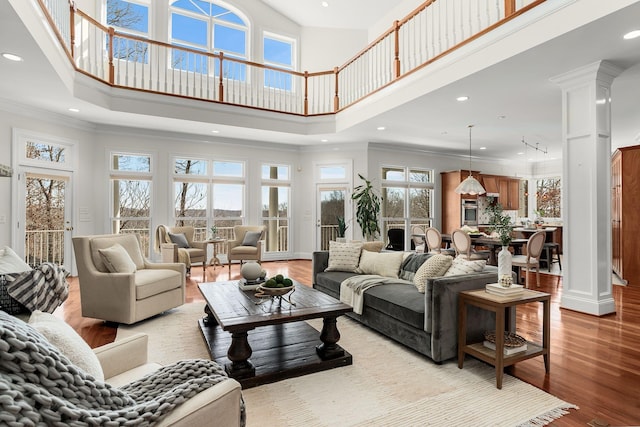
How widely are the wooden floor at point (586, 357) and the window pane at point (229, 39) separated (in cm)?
575

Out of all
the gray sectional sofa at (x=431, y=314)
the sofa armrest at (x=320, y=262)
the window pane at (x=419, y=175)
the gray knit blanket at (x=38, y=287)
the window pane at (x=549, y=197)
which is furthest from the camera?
the window pane at (x=549, y=197)

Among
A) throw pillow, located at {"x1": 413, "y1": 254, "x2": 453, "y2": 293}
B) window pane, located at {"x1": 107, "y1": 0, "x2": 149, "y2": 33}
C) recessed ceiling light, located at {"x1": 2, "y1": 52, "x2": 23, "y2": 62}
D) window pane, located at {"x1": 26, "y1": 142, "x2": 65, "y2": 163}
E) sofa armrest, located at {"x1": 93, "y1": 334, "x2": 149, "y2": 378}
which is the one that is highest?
window pane, located at {"x1": 107, "y1": 0, "x2": 149, "y2": 33}

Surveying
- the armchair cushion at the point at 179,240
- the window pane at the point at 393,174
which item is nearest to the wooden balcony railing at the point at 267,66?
the window pane at the point at 393,174

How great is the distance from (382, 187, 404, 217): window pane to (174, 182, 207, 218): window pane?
4.29 meters

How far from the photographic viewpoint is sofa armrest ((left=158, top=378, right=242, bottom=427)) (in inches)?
40.1

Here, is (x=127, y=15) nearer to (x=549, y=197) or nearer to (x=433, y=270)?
(x=433, y=270)

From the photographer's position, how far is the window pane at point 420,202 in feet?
29.6

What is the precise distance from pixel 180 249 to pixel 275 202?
283 centimetres

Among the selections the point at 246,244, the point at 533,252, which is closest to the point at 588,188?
the point at 533,252

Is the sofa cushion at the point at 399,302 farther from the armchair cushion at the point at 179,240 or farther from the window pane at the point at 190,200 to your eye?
the window pane at the point at 190,200

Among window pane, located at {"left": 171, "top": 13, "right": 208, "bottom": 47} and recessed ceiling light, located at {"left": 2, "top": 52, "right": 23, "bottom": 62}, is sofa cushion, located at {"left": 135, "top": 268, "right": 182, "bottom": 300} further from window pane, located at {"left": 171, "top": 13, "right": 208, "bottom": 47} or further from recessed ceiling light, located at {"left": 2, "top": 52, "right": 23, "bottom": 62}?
window pane, located at {"left": 171, "top": 13, "right": 208, "bottom": 47}

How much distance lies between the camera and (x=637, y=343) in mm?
3080

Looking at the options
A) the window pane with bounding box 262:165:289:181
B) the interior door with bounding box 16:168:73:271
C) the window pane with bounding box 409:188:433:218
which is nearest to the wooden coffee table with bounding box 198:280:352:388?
the interior door with bounding box 16:168:73:271

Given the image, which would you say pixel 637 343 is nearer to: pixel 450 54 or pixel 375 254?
pixel 375 254
